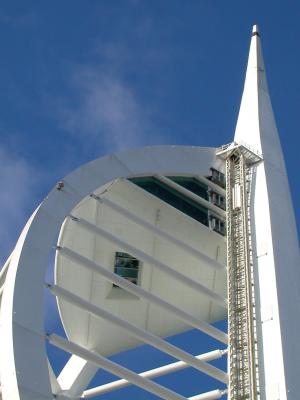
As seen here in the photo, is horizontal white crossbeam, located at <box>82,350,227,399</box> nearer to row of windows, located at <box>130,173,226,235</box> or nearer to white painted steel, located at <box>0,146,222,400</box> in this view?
white painted steel, located at <box>0,146,222,400</box>

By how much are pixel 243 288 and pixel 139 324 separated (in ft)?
19.8

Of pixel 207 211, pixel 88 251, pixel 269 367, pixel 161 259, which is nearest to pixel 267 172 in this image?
pixel 207 211

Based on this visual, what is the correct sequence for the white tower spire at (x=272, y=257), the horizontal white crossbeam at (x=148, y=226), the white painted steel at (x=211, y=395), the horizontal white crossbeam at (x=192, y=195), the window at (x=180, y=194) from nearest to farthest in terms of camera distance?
the white tower spire at (x=272, y=257) < the white painted steel at (x=211, y=395) < the horizontal white crossbeam at (x=148, y=226) < the horizontal white crossbeam at (x=192, y=195) < the window at (x=180, y=194)

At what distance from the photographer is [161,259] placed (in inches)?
1128

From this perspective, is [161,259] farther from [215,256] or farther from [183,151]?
[183,151]

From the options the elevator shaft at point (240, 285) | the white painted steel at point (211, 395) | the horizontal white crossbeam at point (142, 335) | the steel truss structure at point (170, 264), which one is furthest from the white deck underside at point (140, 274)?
the horizontal white crossbeam at point (142, 335)

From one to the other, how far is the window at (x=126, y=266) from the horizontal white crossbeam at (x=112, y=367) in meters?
7.26

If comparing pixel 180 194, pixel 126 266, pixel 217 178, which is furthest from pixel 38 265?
pixel 217 178

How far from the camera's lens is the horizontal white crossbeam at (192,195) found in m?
27.3

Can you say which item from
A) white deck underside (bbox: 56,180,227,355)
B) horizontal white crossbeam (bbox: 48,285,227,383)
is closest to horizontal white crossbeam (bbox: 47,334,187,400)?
horizontal white crossbeam (bbox: 48,285,227,383)

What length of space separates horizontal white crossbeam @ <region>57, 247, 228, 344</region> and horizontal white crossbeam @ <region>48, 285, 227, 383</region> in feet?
3.79

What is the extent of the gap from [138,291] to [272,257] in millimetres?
4357

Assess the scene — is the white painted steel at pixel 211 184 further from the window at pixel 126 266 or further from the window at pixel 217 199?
the window at pixel 126 266

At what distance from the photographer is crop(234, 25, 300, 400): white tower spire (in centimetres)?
2216
